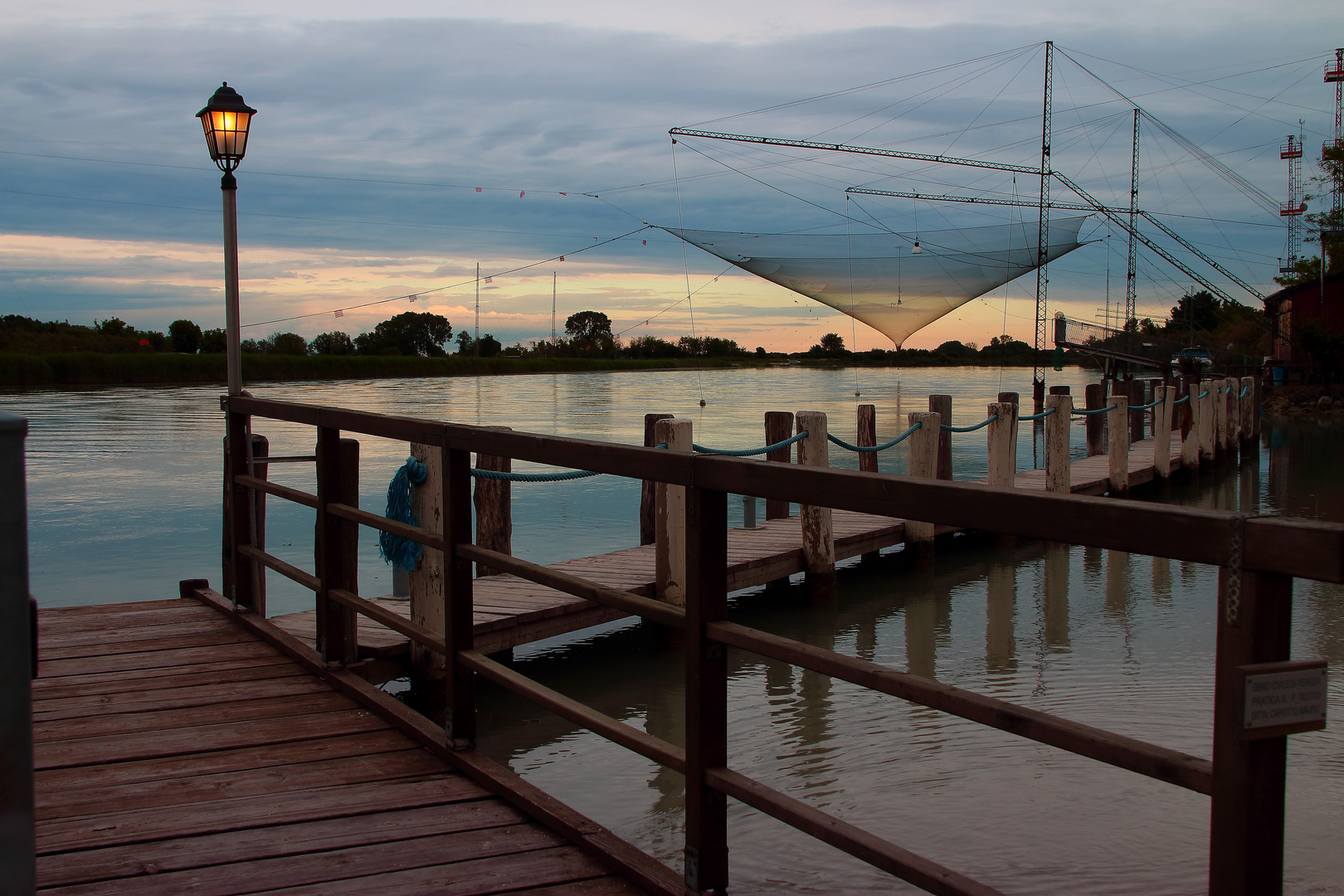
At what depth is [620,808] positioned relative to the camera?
4.33m

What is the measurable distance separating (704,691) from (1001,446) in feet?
27.1

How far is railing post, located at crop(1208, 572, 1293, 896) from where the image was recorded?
1.27m

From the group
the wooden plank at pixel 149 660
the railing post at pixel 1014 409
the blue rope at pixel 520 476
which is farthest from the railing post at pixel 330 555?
the railing post at pixel 1014 409

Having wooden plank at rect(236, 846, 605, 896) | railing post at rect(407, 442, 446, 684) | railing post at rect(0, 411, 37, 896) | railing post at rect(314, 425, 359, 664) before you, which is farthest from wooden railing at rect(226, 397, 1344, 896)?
railing post at rect(407, 442, 446, 684)

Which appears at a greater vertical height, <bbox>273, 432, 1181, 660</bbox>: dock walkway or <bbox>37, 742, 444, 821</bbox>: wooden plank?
<bbox>37, 742, 444, 821</bbox>: wooden plank

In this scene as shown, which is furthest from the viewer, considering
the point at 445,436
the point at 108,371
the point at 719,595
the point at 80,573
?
the point at 108,371

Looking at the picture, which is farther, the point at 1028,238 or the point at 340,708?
the point at 1028,238

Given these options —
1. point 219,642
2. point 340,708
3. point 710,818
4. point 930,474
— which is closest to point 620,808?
point 340,708

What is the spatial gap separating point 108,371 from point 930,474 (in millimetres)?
39232

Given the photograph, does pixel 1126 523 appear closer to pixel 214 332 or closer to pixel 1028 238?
pixel 1028 238

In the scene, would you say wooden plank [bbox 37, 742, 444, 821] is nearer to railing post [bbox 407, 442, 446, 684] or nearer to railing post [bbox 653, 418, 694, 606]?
railing post [bbox 407, 442, 446, 684]

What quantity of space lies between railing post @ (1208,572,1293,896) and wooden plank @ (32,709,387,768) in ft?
8.59

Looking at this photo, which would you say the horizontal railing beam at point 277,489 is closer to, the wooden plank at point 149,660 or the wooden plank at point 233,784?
the wooden plank at point 149,660

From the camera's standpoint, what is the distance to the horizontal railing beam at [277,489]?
12.8ft
